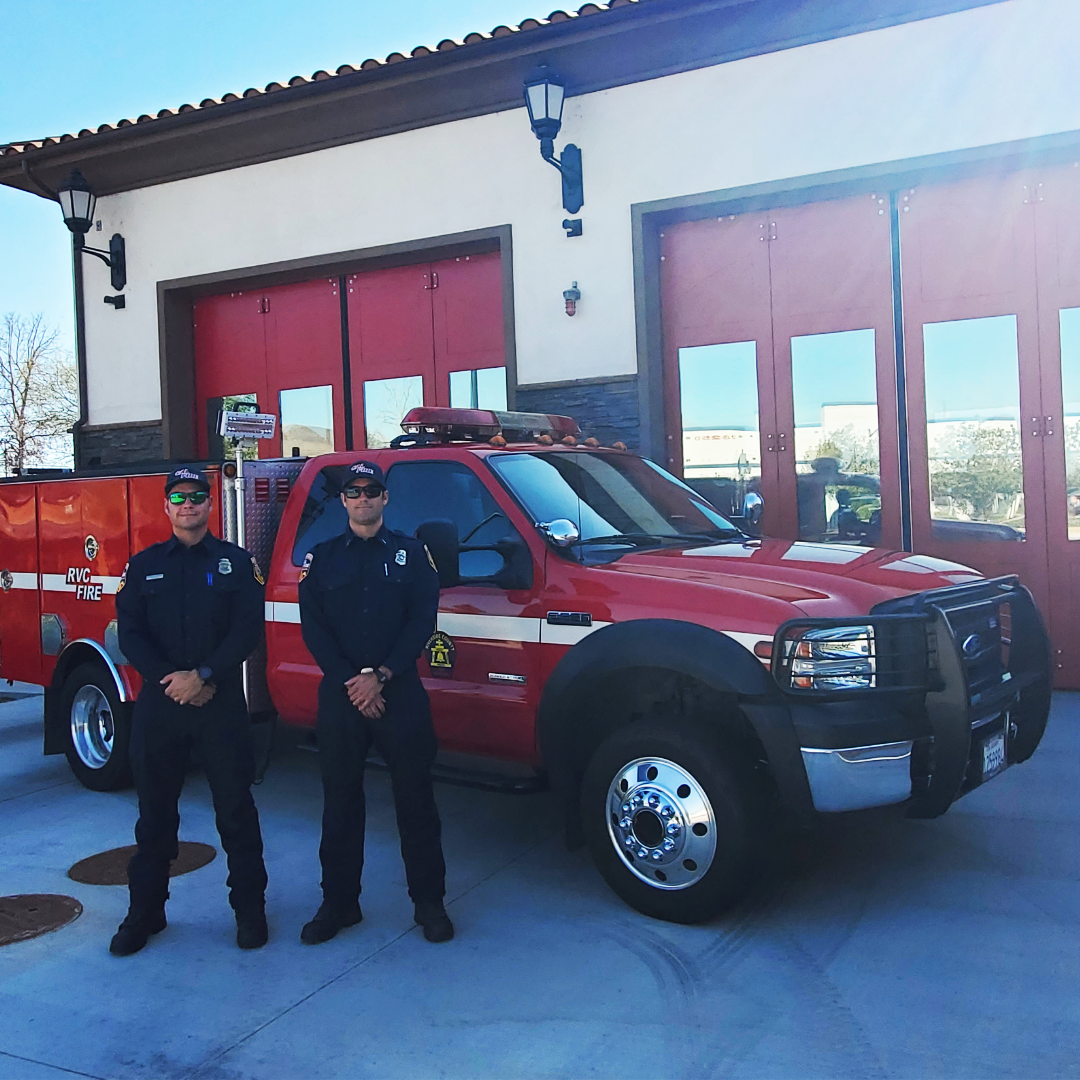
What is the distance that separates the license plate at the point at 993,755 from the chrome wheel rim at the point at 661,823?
1.14m

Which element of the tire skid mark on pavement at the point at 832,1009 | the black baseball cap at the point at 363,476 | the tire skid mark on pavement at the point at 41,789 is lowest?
the tire skid mark on pavement at the point at 832,1009

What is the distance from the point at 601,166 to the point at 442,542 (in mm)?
5994

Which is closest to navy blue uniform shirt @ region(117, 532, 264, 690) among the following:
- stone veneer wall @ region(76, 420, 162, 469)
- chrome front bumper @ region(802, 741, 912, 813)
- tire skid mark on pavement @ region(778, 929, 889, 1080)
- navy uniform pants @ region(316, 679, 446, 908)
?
navy uniform pants @ region(316, 679, 446, 908)

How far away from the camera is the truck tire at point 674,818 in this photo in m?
4.14

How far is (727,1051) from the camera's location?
3373 millimetres

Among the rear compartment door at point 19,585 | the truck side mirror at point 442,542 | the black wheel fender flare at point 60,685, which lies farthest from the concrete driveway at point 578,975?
the rear compartment door at point 19,585

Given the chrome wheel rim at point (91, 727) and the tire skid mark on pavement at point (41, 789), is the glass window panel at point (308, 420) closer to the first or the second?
the chrome wheel rim at point (91, 727)

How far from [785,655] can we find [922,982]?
1.19m

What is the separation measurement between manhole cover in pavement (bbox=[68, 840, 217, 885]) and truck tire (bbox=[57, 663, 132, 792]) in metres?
1.11

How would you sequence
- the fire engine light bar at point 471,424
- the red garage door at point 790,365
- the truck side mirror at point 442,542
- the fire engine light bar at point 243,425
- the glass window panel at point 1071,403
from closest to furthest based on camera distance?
1. the truck side mirror at point 442,542
2. the fire engine light bar at point 471,424
3. the fire engine light bar at point 243,425
4. the glass window panel at point 1071,403
5. the red garage door at point 790,365

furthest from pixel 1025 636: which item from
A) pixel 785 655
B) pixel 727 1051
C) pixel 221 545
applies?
pixel 221 545

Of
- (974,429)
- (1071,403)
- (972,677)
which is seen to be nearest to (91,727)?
(972,677)

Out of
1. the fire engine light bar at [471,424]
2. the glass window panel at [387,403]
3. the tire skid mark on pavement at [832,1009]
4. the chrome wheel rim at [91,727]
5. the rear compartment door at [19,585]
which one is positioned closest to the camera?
the tire skid mark on pavement at [832,1009]

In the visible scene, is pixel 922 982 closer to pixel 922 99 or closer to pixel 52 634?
pixel 52 634
